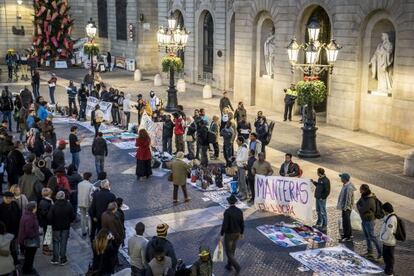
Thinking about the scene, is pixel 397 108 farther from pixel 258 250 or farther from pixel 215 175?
pixel 258 250

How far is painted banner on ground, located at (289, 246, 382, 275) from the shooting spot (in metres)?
12.9

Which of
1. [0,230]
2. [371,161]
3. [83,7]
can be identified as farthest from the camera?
[83,7]

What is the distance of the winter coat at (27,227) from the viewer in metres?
12.1

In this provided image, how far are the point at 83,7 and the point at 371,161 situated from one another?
49.3 m

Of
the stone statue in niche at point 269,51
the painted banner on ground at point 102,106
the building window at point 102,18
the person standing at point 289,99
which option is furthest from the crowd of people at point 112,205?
the building window at point 102,18

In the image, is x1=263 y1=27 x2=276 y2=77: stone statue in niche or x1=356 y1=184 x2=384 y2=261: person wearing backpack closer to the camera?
x1=356 y1=184 x2=384 y2=261: person wearing backpack

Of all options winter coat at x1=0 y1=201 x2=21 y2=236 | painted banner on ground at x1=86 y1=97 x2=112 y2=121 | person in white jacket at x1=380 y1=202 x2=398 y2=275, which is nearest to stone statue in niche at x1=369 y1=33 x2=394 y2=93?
painted banner on ground at x1=86 y1=97 x2=112 y2=121

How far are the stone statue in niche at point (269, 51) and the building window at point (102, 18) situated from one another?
98.7 ft

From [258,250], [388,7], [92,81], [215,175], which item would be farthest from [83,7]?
[258,250]

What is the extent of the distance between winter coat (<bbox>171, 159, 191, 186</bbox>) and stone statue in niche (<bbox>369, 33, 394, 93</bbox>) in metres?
13.0

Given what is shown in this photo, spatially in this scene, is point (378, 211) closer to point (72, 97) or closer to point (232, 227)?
point (232, 227)

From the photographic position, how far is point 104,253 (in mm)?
11266

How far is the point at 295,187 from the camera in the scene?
615 inches

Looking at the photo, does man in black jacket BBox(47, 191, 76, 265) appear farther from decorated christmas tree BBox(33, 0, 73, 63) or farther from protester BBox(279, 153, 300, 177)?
decorated christmas tree BBox(33, 0, 73, 63)
